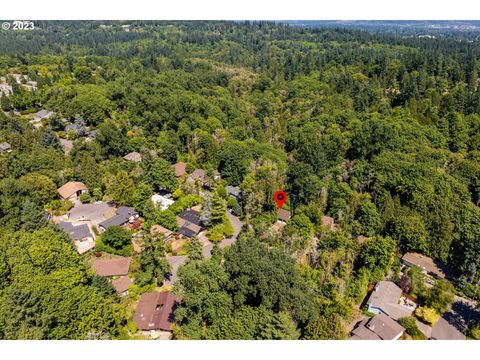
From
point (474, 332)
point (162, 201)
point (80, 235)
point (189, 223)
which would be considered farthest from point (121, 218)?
point (474, 332)

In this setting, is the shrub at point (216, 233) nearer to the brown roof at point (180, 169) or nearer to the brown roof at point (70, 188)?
the brown roof at point (180, 169)

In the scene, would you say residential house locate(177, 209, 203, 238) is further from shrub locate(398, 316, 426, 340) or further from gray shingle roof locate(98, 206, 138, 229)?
shrub locate(398, 316, 426, 340)

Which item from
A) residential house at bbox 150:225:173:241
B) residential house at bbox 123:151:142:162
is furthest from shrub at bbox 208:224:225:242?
residential house at bbox 123:151:142:162

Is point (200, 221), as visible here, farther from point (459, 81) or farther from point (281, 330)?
point (459, 81)

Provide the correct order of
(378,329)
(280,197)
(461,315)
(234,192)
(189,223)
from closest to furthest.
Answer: (378,329) < (461,315) < (189,223) < (280,197) < (234,192)

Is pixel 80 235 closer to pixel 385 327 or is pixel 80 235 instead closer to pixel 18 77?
pixel 385 327

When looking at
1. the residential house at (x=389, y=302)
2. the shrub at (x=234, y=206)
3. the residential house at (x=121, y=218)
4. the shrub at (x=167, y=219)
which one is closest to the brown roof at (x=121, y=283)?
the residential house at (x=121, y=218)
